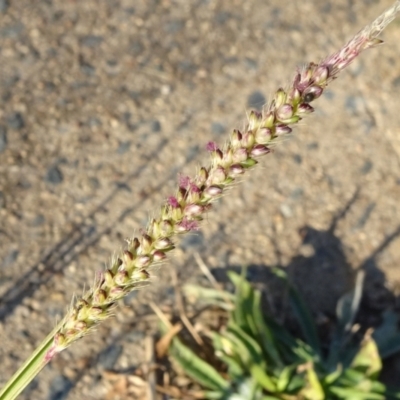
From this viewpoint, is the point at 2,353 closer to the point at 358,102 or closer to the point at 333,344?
the point at 333,344

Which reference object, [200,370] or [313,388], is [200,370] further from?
[313,388]

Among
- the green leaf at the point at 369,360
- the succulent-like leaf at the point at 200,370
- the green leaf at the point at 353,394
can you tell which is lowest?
the green leaf at the point at 353,394

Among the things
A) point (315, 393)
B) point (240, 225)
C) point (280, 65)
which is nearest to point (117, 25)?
point (280, 65)

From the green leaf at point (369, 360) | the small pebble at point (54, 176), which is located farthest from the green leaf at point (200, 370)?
the small pebble at point (54, 176)

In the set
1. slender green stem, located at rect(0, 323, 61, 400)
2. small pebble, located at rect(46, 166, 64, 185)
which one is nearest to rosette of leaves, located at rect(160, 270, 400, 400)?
small pebble, located at rect(46, 166, 64, 185)

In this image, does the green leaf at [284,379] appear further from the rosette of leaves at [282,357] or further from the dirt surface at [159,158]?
the dirt surface at [159,158]

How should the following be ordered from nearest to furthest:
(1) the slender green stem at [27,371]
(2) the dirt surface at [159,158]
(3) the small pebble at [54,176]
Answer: (1) the slender green stem at [27,371], (2) the dirt surface at [159,158], (3) the small pebble at [54,176]
